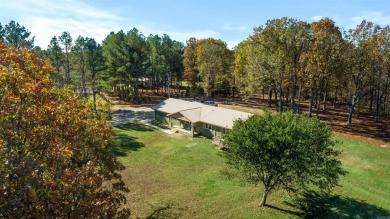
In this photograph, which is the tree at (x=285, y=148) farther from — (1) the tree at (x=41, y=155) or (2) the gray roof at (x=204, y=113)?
(2) the gray roof at (x=204, y=113)

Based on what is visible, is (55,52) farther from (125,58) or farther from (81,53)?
(125,58)

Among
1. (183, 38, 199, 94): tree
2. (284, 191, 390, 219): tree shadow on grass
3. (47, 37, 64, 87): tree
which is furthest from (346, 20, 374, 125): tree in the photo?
(47, 37, 64, 87): tree

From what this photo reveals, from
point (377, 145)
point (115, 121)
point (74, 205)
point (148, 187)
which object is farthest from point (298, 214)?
point (115, 121)

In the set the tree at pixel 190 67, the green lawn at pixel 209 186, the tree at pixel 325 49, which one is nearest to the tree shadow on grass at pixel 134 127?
the green lawn at pixel 209 186

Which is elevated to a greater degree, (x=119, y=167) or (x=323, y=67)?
(x=323, y=67)

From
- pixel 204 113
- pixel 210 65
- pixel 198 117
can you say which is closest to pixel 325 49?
pixel 204 113

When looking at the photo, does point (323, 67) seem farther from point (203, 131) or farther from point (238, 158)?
point (238, 158)
